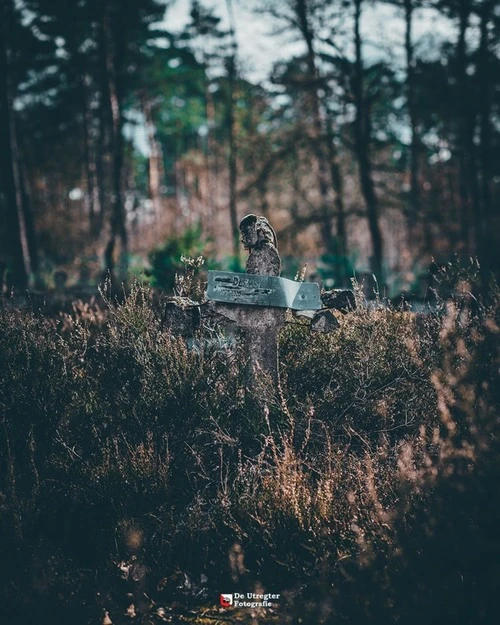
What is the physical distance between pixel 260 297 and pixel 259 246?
1.43 ft

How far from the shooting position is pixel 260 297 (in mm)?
5102

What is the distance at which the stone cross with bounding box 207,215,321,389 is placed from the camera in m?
5.09

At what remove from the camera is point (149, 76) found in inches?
1226

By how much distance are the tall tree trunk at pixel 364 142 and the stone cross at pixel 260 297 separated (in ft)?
37.5

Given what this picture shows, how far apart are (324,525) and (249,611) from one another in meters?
0.68

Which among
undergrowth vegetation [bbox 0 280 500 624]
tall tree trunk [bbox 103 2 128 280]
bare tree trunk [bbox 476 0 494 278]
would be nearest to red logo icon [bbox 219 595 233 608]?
undergrowth vegetation [bbox 0 280 500 624]

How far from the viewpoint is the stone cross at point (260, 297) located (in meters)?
5.09

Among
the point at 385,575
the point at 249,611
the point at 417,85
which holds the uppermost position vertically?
the point at 417,85

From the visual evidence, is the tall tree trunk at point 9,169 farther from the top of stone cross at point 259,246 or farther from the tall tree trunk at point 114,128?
the top of stone cross at point 259,246

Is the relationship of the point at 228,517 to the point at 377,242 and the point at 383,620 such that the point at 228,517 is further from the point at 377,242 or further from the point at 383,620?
the point at 377,242

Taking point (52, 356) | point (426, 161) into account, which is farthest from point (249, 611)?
point (426, 161)

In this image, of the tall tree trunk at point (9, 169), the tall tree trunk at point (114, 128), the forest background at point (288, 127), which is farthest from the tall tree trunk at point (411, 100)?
the tall tree trunk at point (9, 169)

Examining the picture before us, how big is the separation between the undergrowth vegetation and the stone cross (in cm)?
30

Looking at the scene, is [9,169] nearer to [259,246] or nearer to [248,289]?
[259,246]
